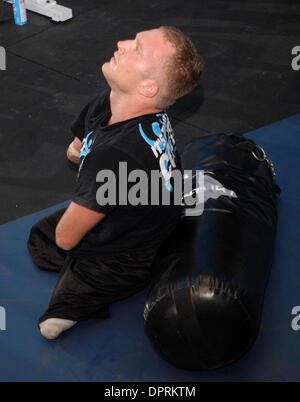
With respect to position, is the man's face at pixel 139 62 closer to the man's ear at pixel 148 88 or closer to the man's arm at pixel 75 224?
the man's ear at pixel 148 88

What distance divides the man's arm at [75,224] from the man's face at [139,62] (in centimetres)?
48

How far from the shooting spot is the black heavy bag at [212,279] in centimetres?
210

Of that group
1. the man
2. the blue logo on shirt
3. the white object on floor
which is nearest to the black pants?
the man

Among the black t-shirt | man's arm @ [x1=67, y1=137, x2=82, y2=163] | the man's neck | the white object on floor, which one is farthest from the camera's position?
the white object on floor

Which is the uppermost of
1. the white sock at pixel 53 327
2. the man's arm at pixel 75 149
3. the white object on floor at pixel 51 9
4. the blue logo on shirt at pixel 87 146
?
the blue logo on shirt at pixel 87 146

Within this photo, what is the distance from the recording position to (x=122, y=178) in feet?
6.81

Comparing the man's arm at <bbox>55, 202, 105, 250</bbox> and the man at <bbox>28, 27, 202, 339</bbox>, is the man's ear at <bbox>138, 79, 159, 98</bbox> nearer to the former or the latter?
the man at <bbox>28, 27, 202, 339</bbox>

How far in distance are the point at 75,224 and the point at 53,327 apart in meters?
0.48

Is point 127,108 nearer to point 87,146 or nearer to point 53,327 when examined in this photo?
point 87,146

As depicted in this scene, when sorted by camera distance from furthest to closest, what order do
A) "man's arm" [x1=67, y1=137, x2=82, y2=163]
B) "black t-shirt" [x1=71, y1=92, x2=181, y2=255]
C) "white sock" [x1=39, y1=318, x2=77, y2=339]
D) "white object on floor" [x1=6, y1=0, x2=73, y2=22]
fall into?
1. "white object on floor" [x1=6, y1=0, x2=73, y2=22]
2. "man's arm" [x1=67, y1=137, x2=82, y2=163]
3. "white sock" [x1=39, y1=318, x2=77, y2=339]
4. "black t-shirt" [x1=71, y1=92, x2=181, y2=255]

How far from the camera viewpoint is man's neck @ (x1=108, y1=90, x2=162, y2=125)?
86.2 inches

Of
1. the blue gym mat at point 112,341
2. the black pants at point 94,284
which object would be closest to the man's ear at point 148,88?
the black pants at point 94,284

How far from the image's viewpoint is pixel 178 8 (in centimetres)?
519
